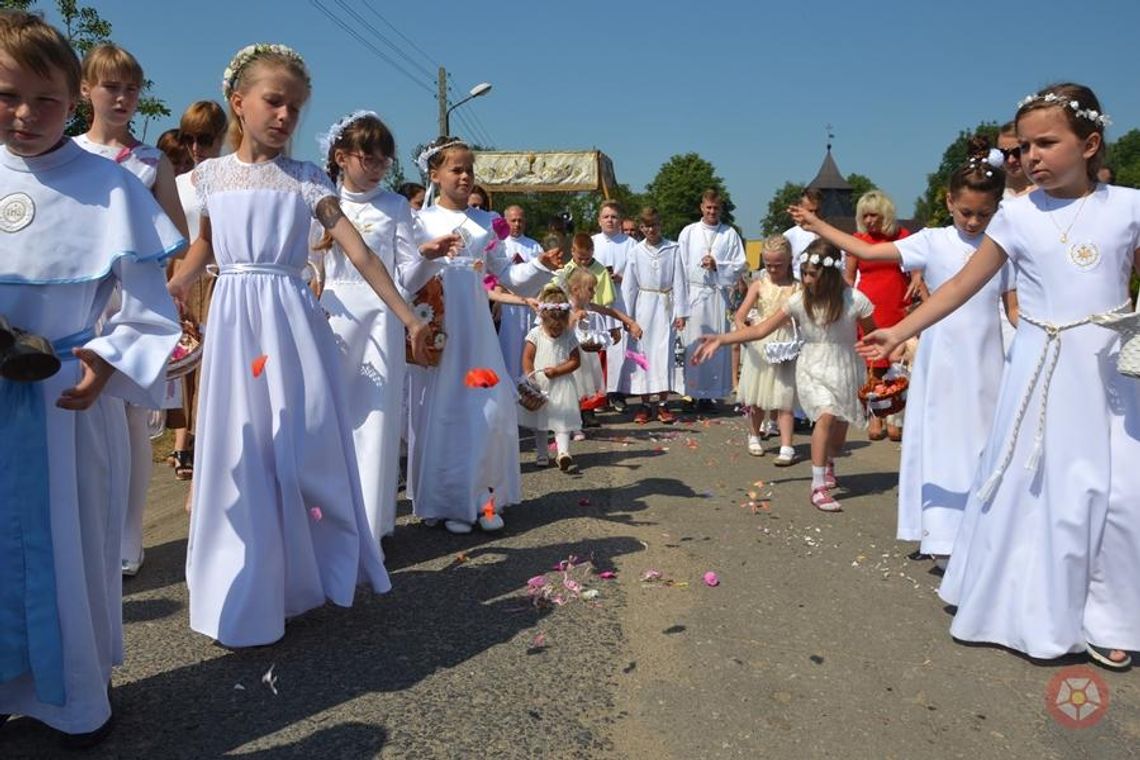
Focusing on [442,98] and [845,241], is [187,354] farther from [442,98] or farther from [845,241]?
[442,98]

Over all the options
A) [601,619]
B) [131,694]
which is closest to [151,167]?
[131,694]

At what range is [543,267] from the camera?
5980mm

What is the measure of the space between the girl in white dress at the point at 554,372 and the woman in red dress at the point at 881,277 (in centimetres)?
264

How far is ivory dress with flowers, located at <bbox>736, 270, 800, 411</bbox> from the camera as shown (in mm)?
8164

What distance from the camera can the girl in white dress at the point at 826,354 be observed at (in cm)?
662

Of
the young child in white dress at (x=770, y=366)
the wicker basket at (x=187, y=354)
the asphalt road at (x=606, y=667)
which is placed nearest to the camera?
the asphalt road at (x=606, y=667)

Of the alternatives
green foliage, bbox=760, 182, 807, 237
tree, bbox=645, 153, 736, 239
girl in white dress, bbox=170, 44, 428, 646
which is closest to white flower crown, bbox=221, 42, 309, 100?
girl in white dress, bbox=170, 44, 428, 646

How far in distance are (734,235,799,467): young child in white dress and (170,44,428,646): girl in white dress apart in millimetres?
4788

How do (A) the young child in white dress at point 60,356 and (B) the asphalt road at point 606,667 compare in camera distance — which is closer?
(A) the young child in white dress at point 60,356

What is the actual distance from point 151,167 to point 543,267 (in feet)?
7.68

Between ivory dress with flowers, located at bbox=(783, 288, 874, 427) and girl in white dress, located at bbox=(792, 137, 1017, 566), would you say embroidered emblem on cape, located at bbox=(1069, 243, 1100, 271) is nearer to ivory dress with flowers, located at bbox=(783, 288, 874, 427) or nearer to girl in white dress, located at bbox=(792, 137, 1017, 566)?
girl in white dress, located at bbox=(792, 137, 1017, 566)

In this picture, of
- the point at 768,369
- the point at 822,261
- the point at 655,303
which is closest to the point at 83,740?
the point at 822,261

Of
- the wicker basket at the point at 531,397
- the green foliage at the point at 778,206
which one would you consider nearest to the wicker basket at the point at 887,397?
the wicker basket at the point at 531,397

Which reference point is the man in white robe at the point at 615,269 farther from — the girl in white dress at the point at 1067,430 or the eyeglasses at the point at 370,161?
the girl in white dress at the point at 1067,430
